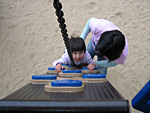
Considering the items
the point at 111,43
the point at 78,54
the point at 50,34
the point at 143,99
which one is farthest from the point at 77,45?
the point at 50,34

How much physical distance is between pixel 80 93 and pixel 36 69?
1427mm

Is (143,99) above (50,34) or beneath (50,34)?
beneath

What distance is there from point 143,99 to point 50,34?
1.66 m

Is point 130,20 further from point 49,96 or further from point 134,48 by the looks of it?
point 49,96

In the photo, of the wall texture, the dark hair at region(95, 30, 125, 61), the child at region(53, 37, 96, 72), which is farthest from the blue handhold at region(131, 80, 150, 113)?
the wall texture

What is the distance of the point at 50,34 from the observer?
1840 mm

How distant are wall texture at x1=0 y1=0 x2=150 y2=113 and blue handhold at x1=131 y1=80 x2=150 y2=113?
134 centimetres

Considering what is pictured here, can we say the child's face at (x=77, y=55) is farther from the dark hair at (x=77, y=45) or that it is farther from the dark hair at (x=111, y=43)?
the dark hair at (x=111, y=43)

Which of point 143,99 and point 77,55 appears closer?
point 143,99

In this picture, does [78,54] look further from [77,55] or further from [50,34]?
[50,34]

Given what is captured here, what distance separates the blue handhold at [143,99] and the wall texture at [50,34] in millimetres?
1336

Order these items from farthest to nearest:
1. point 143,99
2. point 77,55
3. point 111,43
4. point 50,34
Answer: point 50,34, point 77,55, point 111,43, point 143,99

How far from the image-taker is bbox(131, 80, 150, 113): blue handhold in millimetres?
239

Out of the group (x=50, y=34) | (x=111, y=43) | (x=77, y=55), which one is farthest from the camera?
(x=50, y=34)
